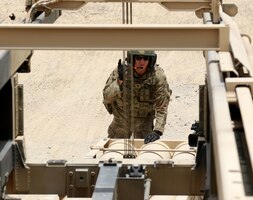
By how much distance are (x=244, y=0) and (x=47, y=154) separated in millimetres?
11791

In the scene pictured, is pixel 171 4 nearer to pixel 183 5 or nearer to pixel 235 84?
pixel 183 5

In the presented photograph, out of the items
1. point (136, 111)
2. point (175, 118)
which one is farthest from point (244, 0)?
point (136, 111)

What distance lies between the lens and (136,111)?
10.0 m

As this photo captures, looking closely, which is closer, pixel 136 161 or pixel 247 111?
pixel 247 111

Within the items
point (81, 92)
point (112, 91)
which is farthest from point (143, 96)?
point (81, 92)

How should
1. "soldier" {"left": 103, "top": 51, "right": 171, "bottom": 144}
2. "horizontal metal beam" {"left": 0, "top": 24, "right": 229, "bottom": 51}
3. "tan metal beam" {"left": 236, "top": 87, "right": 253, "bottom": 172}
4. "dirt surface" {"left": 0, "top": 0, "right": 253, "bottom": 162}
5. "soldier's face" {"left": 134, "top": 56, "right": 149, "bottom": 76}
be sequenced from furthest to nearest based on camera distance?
"dirt surface" {"left": 0, "top": 0, "right": 253, "bottom": 162}, "soldier" {"left": 103, "top": 51, "right": 171, "bottom": 144}, "soldier's face" {"left": 134, "top": 56, "right": 149, "bottom": 76}, "horizontal metal beam" {"left": 0, "top": 24, "right": 229, "bottom": 51}, "tan metal beam" {"left": 236, "top": 87, "right": 253, "bottom": 172}

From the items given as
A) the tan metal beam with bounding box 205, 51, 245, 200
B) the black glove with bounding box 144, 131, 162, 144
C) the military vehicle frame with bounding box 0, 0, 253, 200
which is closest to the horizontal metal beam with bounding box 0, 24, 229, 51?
the military vehicle frame with bounding box 0, 0, 253, 200

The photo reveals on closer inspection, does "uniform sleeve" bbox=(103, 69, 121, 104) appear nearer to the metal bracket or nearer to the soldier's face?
the soldier's face

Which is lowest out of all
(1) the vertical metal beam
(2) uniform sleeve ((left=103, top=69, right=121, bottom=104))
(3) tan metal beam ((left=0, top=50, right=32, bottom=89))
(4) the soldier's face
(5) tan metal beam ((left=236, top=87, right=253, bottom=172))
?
(1) the vertical metal beam

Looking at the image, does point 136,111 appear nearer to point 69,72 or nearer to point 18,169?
point 18,169

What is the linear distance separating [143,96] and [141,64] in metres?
0.47

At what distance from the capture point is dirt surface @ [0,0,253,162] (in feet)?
44.0

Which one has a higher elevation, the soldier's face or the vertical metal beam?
the soldier's face

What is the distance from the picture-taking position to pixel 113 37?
4.96 metres
